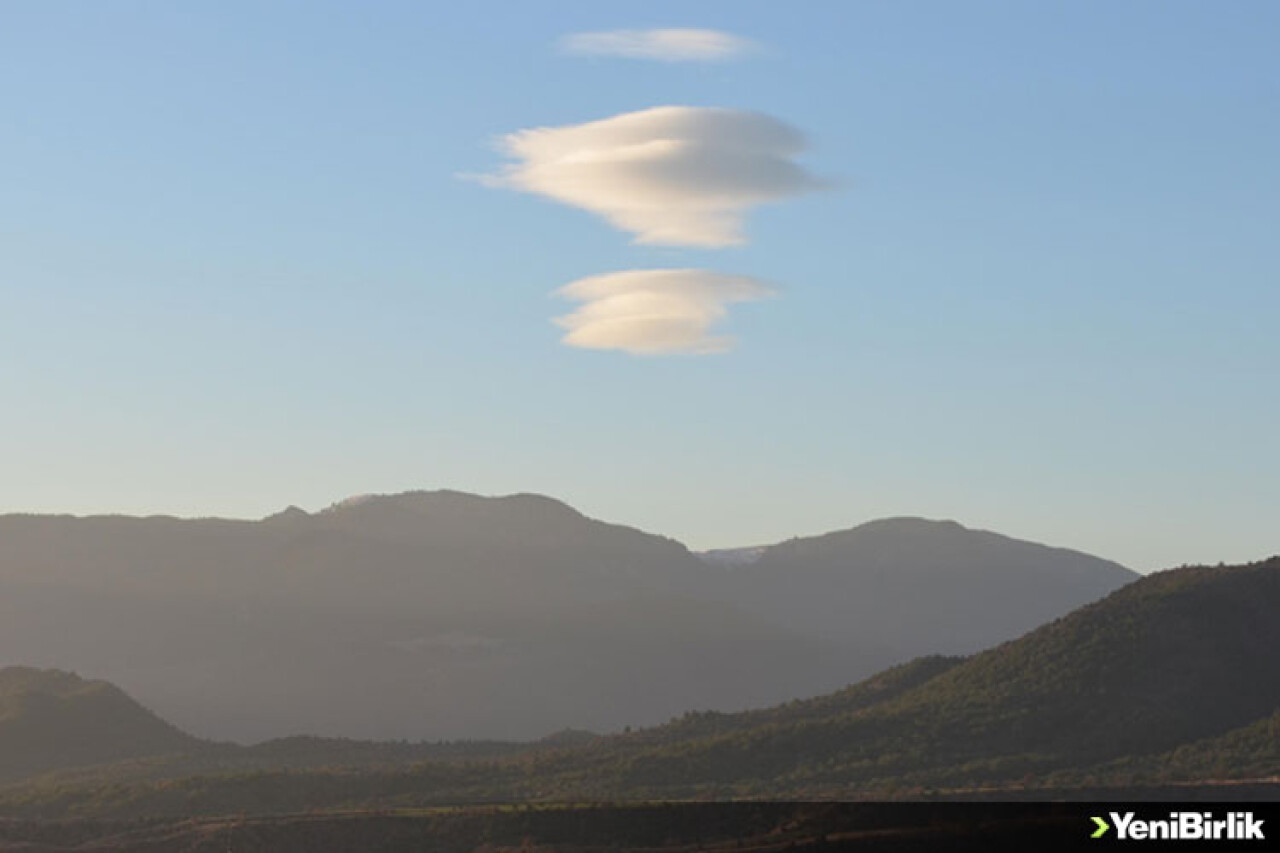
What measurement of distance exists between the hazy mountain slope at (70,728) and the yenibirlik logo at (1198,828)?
114 metres

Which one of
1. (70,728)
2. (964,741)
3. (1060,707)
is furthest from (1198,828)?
(70,728)

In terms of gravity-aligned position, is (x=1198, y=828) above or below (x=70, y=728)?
→ below

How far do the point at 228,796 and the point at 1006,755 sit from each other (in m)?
43.5

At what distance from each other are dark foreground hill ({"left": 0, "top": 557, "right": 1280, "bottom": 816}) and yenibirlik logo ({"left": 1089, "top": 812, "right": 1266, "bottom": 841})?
36658 mm

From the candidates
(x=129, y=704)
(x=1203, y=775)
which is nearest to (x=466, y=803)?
(x=1203, y=775)

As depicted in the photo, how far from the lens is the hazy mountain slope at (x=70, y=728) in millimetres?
149500

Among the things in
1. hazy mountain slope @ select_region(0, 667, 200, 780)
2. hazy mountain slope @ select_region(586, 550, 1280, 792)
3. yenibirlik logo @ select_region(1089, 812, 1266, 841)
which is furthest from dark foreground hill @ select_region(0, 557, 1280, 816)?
yenibirlik logo @ select_region(1089, 812, 1266, 841)

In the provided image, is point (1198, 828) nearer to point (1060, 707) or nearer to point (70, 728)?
point (1060, 707)

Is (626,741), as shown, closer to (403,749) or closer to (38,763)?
(403,749)

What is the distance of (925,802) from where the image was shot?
227 ft

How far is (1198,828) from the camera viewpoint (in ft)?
149

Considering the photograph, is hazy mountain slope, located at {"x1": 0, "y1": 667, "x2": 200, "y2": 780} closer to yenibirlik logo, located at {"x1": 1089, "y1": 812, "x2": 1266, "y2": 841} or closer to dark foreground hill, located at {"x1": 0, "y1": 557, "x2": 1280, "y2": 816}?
dark foreground hill, located at {"x1": 0, "y1": 557, "x2": 1280, "y2": 816}

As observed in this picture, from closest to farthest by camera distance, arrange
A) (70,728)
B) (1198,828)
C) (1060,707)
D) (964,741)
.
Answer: (1198,828) → (964,741) → (1060,707) → (70,728)

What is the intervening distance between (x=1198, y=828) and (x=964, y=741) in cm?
6197
